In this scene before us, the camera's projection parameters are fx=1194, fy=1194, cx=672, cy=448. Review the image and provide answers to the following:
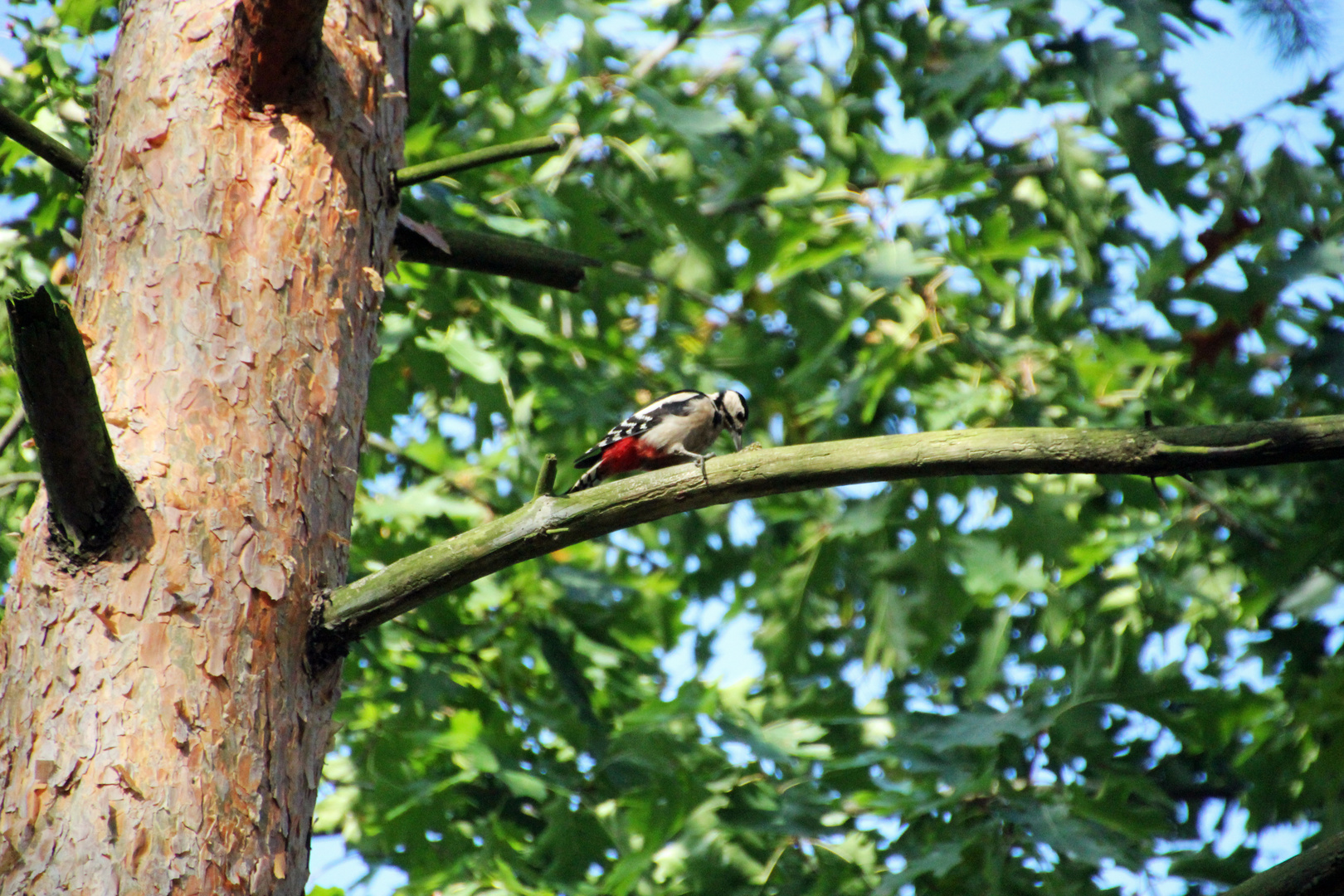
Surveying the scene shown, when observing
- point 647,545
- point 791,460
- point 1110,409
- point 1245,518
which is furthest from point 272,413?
point 647,545

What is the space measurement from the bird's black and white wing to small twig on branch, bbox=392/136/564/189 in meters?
2.13

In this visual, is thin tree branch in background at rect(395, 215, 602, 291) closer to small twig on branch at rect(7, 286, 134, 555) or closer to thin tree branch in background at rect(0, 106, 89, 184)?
thin tree branch in background at rect(0, 106, 89, 184)

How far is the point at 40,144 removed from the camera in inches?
104

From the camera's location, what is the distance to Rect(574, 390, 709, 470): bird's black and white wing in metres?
5.07

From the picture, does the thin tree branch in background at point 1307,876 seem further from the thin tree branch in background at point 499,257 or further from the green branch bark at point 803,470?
the thin tree branch in background at point 499,257

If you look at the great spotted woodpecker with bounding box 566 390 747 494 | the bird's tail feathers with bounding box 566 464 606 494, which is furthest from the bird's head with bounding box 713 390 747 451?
the bird's tail feathers with bounding box 566 464 606 494

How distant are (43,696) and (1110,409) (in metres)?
4.82

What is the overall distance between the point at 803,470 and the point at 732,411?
10.5ft

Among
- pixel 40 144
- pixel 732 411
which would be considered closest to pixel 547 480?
pixel 40 144

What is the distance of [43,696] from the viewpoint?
2107 mm

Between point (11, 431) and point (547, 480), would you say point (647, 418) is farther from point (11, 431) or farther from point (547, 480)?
point (547, 480)

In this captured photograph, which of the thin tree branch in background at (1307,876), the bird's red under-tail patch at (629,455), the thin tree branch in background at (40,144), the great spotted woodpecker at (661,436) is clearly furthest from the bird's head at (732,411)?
the thin tree branch in background at (1307,876)

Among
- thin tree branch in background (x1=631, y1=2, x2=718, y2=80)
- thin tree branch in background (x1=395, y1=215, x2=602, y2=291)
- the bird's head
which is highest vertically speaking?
thin tree branch in background (x1=631, y1=2, x2=718, y2=80)

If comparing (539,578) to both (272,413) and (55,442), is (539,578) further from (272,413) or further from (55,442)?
(55,442)
